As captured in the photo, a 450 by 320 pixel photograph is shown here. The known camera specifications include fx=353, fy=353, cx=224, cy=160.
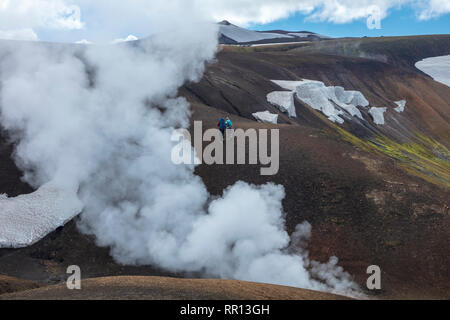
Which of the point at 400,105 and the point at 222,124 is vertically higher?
the point at 400,105

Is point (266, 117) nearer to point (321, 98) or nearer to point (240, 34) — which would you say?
point (321, 98)

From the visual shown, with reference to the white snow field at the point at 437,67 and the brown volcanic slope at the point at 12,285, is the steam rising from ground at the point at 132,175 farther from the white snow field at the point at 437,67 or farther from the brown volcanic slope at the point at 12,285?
the white snow field at the point at 437,67

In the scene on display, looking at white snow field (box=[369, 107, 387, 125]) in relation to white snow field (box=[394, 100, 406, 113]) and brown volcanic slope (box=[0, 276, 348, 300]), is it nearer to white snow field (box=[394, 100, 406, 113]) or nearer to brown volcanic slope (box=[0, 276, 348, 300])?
white snow field (box=[394, 100, 406, 113])

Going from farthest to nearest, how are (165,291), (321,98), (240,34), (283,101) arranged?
(240,34) < (321,98) < (283,101) < (165,291)

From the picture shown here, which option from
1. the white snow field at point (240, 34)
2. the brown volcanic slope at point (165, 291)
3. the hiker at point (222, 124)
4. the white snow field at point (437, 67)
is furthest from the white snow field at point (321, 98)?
the white snow field at point (240, 34)

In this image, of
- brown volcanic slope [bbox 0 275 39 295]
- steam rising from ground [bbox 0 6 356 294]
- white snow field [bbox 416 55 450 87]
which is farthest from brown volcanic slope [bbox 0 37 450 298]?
white snow field [bbox 416 55 450 87]

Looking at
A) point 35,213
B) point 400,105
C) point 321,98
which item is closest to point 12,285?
point 35,213

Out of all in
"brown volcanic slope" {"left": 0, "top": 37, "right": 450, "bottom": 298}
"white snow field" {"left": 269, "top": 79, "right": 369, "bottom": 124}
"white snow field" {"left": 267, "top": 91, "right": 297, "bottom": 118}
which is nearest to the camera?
"brown volcanic slope" {"left": 0, "top": 37, "right": 450, "bottom": 298}
